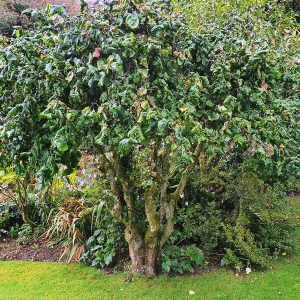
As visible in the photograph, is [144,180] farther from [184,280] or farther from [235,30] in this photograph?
[235,30]

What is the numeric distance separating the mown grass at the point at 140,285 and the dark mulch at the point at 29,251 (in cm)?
33

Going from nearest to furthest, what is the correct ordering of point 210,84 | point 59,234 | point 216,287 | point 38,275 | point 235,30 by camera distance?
point 210,84 → point 235,30 → point 216,287 → point 38,275 → point 59,234

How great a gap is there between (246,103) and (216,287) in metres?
1.78

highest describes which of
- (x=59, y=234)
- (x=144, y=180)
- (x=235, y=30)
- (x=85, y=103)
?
(x=235, y=30)

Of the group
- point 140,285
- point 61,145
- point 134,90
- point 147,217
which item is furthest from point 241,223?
point 61,145

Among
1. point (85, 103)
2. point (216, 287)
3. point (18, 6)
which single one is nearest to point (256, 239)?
point (216, 287)

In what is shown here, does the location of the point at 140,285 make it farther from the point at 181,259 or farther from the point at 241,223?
the point at 241,223

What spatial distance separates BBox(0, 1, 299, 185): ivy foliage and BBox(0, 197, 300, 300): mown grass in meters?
1.33

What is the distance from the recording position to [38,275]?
11.7 feet

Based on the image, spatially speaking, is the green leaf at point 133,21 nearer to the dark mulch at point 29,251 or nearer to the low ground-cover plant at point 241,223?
the low ground-cover plant at point 241,223

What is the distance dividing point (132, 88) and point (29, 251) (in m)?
2.88

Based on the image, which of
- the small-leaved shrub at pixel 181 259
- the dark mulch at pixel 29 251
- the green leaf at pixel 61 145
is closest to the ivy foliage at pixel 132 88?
the green leaf at pixel 61 145

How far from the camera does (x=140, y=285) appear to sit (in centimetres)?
329

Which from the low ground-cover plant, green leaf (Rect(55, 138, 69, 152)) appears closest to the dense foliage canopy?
green leaf (Rect(55, 138, 69, 152))
